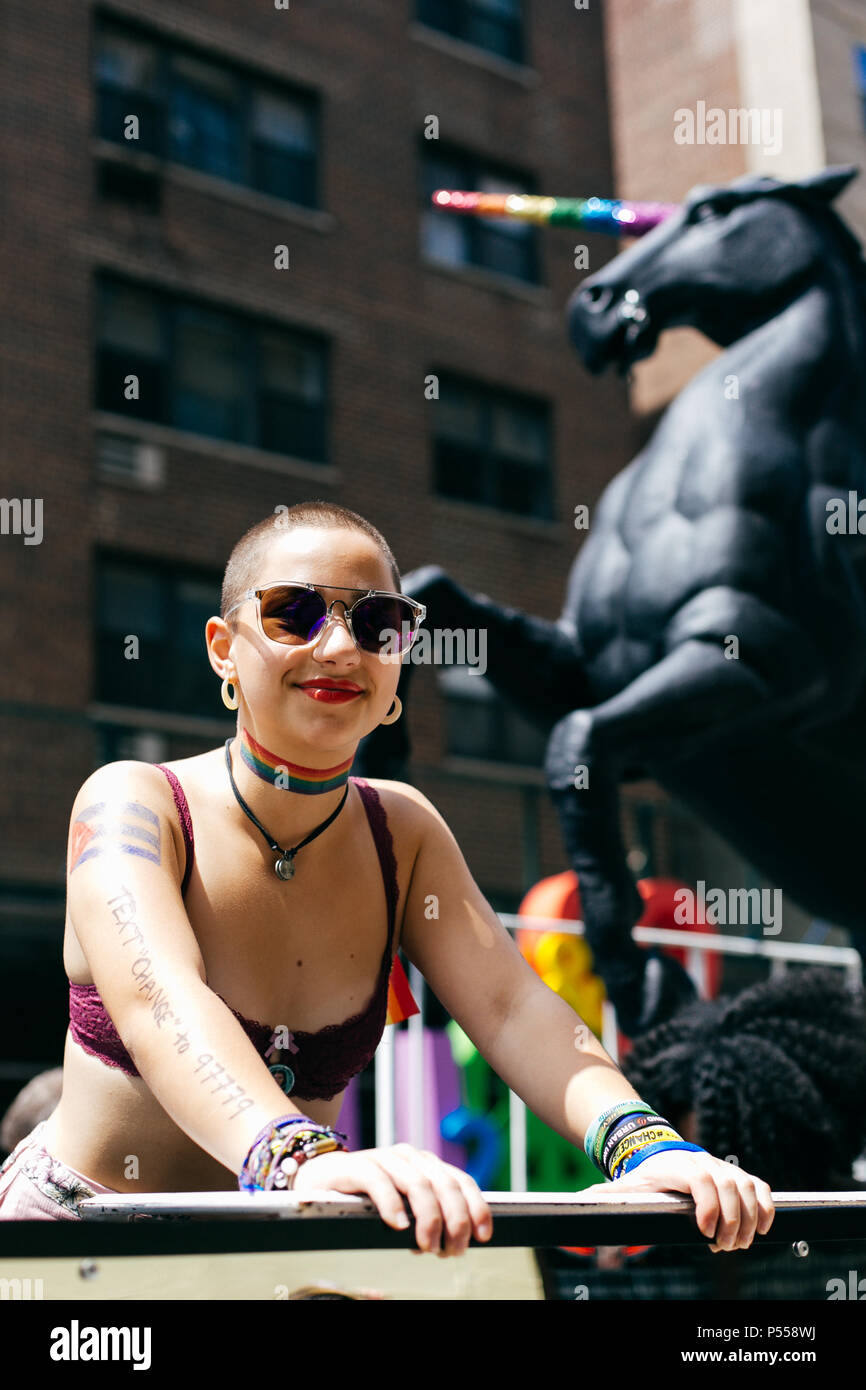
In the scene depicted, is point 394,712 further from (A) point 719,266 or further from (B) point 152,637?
(B) point 152,637

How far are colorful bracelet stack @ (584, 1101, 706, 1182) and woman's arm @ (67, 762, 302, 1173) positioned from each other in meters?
0.43

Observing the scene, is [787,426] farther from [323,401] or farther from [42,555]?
[323,401]

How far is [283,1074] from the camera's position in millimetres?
2170

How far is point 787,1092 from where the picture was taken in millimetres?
2994

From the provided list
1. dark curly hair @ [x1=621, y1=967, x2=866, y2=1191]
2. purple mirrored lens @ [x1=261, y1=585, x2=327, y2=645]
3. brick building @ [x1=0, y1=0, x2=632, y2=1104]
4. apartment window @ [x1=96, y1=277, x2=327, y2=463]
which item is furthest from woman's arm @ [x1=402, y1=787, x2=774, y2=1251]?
apartment window @ [x1=96, y1=277, x2=327, y2=463]

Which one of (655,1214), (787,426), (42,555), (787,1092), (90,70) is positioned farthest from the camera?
(90,70)

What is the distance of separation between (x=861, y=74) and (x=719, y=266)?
1761 mm

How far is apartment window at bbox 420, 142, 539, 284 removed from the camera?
1888cm

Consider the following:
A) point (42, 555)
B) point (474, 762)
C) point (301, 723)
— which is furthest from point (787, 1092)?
point (474, 762)

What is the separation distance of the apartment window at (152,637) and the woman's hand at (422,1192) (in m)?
13.8

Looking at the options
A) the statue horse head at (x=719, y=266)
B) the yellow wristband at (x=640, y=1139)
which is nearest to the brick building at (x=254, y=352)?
the statue horse head at (x=719, y=266)

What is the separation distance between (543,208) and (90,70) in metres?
12.8

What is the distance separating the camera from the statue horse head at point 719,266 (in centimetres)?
466

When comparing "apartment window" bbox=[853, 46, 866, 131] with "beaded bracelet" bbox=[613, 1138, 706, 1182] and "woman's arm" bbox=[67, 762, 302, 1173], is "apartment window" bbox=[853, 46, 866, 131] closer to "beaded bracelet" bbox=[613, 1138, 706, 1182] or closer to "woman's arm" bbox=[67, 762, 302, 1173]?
"woman's arm" bbox=[67, 762, 302, 1173]
